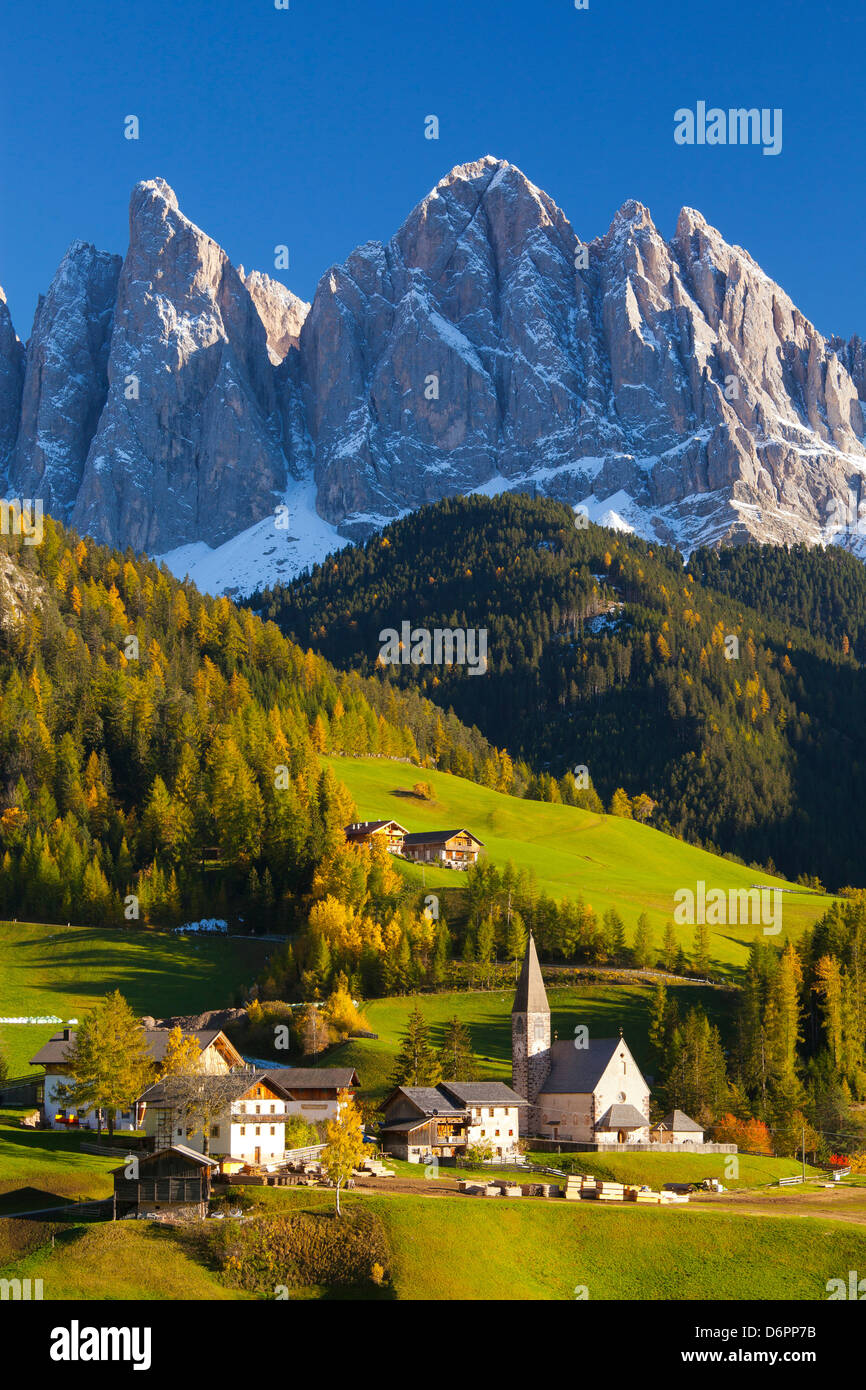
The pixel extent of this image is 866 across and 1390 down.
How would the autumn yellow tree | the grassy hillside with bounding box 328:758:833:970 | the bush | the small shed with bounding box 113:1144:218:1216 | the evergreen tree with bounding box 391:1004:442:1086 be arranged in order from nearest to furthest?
the bush < the small shed with bounding box 113:1144:218:1216 < the autumn yellow tree < the evergreen tree with bounding box 391:1004:442:1086 < the grassy hillside with bounding box 328:758:833:970

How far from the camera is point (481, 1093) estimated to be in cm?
8900

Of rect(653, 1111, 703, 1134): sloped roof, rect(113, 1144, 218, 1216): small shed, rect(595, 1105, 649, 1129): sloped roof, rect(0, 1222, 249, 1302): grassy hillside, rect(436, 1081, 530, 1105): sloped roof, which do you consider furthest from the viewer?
rect(653, 1111, 703, 1134): sloped roof

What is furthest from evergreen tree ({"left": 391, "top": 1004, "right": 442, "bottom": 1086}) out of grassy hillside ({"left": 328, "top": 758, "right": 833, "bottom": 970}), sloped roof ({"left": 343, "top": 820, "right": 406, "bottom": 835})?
sloped roof ({"left": 343, "top": 820, "right": 406, "bottom": 835})

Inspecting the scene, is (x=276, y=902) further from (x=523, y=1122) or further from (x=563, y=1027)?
(x=523, y=1122)

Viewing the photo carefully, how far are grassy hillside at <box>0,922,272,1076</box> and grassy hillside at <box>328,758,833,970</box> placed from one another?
77.8 feet

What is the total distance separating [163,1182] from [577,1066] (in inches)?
1390

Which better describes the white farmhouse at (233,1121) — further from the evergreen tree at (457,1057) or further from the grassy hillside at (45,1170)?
the evergreen tree at (457,1057)

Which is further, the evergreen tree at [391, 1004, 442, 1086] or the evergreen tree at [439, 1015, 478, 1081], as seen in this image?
the evergreen tree at [439, 1015, 478, 1081]

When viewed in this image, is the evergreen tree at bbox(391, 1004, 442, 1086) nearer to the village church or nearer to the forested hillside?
the village church

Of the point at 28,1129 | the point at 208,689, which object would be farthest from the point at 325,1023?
the point at 208,689

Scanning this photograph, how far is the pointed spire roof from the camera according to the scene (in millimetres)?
97438

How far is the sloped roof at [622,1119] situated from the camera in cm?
9125

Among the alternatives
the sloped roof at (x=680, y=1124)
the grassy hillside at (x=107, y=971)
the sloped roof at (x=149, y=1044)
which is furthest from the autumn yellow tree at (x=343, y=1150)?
the grassy hillside at (x=107, y=971)

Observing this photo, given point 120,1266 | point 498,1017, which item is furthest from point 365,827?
point 120,1266
